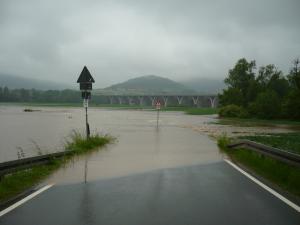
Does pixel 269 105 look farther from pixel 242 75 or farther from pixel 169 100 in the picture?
pixel 169 100

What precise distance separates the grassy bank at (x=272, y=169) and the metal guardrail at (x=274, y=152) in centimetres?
25

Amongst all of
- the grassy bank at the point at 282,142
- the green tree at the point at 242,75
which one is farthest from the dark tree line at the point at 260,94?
the grassy bank at the point at 282,142

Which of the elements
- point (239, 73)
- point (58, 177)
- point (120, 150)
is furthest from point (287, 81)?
point (58, 177)

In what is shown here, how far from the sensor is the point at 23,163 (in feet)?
36.5

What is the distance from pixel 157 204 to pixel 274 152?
6.03 meters

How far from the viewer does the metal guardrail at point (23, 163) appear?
9.82m

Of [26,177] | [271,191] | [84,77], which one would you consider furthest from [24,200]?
[84,77]

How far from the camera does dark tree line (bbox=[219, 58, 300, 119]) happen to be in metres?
65.9

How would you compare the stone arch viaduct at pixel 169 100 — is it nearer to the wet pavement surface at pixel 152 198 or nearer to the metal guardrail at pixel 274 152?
the metal guardrail at pixel 274 152

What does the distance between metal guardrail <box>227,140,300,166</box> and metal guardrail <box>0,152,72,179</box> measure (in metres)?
6.80

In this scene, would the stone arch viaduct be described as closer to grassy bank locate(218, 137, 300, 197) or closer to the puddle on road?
the puddle on road

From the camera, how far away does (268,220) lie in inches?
261

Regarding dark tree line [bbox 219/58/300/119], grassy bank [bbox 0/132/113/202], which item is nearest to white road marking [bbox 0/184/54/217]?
grassy bank [bbox 0/132/113/202]

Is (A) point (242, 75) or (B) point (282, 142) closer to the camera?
(B) point (282, 142)
